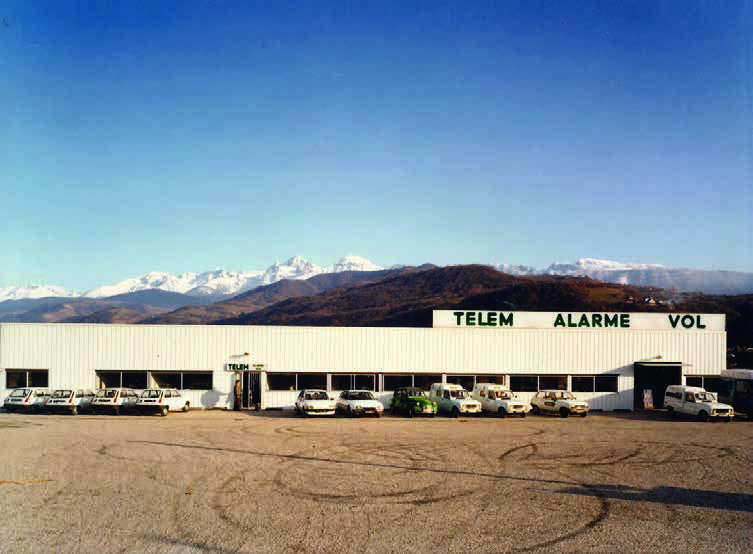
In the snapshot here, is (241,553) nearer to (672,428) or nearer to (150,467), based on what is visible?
(150,467)

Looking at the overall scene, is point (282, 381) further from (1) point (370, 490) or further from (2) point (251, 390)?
(1) point (370, 490)

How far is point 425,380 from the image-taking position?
41.2m

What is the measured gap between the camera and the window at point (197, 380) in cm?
4003

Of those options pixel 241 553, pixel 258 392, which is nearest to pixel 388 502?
pixel 241 553

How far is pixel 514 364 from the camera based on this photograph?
4153cm

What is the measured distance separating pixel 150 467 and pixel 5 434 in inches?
413

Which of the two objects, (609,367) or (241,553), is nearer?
(241,553)

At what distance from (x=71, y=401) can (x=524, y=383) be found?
86.5 ft

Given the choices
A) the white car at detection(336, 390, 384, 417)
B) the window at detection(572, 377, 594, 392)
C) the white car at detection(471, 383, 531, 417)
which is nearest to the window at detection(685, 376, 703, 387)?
the window at detection(572, 377, 594, 392)

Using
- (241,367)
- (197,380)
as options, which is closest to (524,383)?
(241,367)

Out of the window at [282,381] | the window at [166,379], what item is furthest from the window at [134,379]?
the window at [282,381]

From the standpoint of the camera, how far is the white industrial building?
131 ft

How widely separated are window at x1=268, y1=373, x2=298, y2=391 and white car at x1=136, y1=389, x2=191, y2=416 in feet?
16.8

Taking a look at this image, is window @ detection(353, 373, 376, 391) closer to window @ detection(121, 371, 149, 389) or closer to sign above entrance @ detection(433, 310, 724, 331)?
sign above entrance @ detection(433, 310, 724, 331)
